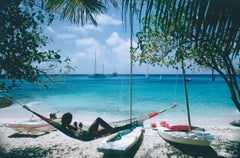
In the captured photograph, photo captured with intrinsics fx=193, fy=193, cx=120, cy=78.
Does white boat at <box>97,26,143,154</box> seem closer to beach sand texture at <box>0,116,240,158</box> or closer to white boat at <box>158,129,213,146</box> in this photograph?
beach sand texture at <box>0,116,240,158</box>

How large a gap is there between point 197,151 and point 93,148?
3162 millimetres

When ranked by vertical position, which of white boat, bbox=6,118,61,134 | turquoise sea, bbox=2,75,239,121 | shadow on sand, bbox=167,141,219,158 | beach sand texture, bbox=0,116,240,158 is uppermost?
white boat, bbox=6,118,61,134

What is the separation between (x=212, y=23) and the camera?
25.1 inches

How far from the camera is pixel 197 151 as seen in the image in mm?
5695

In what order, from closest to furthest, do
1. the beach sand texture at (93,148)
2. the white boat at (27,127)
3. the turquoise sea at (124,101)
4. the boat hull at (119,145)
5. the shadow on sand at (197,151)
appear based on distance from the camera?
1. the boat hull at (119,145)
2. the shadow on sand at (197,151)
3. the beach sand texture at (93,148)
4. the white boat at (27,127)
5. the turquoise sea at (124,101)

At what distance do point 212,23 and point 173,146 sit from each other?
6.12 metres

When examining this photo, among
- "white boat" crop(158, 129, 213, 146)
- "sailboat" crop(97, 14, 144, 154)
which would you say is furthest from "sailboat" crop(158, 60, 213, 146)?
"sailboat" crop(97, 14, 144, 154)

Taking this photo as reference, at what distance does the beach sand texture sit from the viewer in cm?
555

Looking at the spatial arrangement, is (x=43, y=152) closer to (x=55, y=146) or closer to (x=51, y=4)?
(x=55, y=146)

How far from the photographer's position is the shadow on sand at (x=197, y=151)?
17.8 ft

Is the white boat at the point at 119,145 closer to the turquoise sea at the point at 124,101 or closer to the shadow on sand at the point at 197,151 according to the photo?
the shadow on sand at the point at 197,151

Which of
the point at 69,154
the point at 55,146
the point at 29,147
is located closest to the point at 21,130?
the point at 29,147

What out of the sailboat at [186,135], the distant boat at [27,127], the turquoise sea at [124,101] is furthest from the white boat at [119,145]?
the distant boat at [27,127]

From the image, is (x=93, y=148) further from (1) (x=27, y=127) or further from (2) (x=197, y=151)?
(2) (x=197, y=151)
